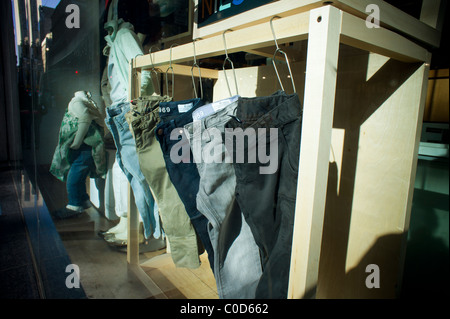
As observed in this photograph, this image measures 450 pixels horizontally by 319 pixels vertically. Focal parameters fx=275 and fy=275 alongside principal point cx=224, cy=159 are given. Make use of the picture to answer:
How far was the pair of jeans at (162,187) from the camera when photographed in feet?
3.49

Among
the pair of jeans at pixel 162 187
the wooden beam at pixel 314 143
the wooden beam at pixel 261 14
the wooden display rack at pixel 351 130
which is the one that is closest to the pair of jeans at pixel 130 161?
→ the pair of jeans at pixel 162 187

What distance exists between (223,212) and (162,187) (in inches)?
15.0

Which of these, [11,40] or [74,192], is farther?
[11,40]

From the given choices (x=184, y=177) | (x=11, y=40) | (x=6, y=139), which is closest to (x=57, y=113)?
(x=184, y=177)

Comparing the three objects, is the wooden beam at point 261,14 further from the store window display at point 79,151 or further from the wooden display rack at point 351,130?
the store window display at point 79,151

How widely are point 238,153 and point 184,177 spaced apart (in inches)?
11.7

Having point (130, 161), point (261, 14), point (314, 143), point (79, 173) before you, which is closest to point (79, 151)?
point (79, 173)

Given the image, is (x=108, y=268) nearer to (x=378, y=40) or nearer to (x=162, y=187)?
(x=162, y=187)

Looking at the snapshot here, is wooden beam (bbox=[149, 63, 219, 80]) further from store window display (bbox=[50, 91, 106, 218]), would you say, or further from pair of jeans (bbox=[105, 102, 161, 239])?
store window display (bbox=[50, 91, 106, 218])

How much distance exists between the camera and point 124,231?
1.80 metres

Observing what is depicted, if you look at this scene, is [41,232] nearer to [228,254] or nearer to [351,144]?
[228,254]

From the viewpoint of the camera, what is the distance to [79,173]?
5.00 feet

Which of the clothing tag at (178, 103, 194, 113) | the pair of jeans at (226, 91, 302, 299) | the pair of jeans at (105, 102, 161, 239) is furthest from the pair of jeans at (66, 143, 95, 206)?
the pair of jeans at (226, 91, 302, 299)
